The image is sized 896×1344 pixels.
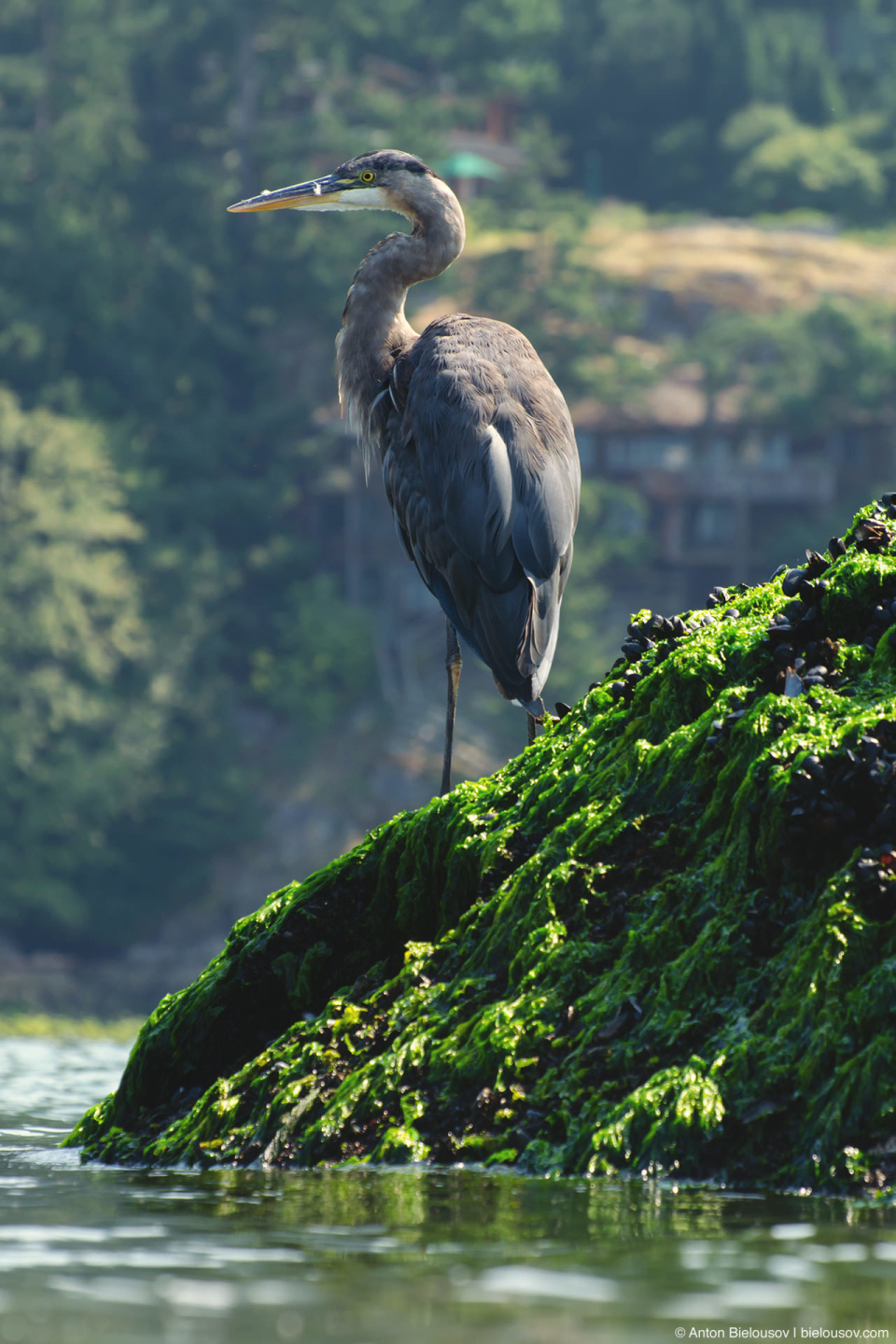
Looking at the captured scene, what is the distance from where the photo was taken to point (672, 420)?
43.6 metres

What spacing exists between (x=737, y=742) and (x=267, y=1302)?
A: 5.44 feet

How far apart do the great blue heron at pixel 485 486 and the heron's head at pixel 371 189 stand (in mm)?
971

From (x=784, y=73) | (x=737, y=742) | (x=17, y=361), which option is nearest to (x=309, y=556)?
(x=17, y=361)

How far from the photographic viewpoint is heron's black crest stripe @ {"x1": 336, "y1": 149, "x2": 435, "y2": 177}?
7.61 metres

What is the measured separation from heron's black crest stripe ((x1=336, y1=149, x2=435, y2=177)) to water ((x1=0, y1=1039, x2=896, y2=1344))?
211 inches

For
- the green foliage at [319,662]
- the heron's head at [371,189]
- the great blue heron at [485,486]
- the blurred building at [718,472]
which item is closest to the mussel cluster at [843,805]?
the great blue heron at [485,486]

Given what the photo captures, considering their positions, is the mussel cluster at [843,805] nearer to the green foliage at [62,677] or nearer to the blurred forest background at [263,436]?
the blurred forest background at [263,436]

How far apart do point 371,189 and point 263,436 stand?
116 ft

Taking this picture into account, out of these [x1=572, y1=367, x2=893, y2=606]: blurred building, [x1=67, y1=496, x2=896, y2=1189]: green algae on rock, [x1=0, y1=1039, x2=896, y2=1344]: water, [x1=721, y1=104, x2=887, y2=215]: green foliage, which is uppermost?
[x1=721, y1=104, x2=887, y2=215]: green foliage

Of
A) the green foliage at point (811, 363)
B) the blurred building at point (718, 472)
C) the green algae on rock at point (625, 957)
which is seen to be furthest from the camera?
the blurred building at point (718, 472)

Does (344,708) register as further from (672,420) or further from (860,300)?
(860,300)

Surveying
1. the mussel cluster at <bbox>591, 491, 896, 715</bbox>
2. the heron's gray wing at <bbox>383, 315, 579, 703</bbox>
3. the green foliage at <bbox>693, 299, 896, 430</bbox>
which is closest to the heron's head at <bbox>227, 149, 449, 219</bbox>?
the heron's gray wing at <bbox>383, 315, 579, 703</bbox>

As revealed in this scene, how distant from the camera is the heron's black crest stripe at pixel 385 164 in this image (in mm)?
7609

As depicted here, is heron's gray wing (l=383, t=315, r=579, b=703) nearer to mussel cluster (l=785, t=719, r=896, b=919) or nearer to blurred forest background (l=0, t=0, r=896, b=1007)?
mussel cluster (l=785, t=719, r=896, b=919)
